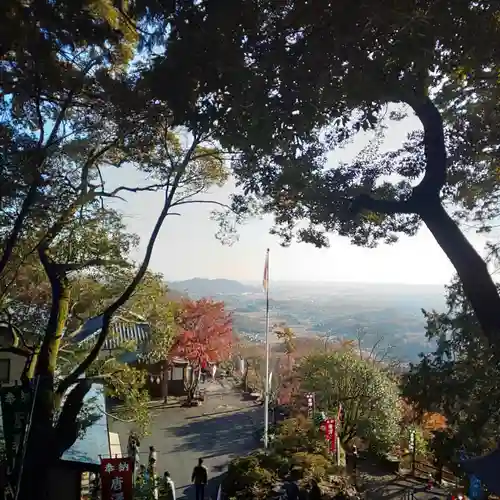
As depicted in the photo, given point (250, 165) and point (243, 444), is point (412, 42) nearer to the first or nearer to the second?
point (250, 165)

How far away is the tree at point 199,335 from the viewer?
18688 millimetres

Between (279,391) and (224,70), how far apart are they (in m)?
17.1

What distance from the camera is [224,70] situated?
4.36 metres

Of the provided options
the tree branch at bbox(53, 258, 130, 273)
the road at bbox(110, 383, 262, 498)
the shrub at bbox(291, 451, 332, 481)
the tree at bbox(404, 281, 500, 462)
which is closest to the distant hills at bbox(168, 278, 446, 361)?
the road at bbox(110, 383, 262, 498)

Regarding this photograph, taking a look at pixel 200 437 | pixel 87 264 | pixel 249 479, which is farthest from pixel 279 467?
pixel 87 264

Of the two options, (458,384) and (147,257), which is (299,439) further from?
(458,384)

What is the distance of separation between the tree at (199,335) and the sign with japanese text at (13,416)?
450 inches

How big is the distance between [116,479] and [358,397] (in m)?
9.85

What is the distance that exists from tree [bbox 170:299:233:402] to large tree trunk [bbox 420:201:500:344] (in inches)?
546

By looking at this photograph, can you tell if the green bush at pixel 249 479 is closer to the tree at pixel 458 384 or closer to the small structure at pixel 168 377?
the tree at pixel 458 384

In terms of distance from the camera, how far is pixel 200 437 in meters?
14.8

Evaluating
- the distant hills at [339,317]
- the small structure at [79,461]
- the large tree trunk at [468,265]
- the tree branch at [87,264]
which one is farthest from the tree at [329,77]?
the distant hills at [339,317]

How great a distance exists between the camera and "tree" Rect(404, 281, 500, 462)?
4.50 meters

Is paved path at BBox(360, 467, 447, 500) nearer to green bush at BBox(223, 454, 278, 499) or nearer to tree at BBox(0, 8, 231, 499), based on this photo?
green bush at BBox(223, 454, 278, 499)
